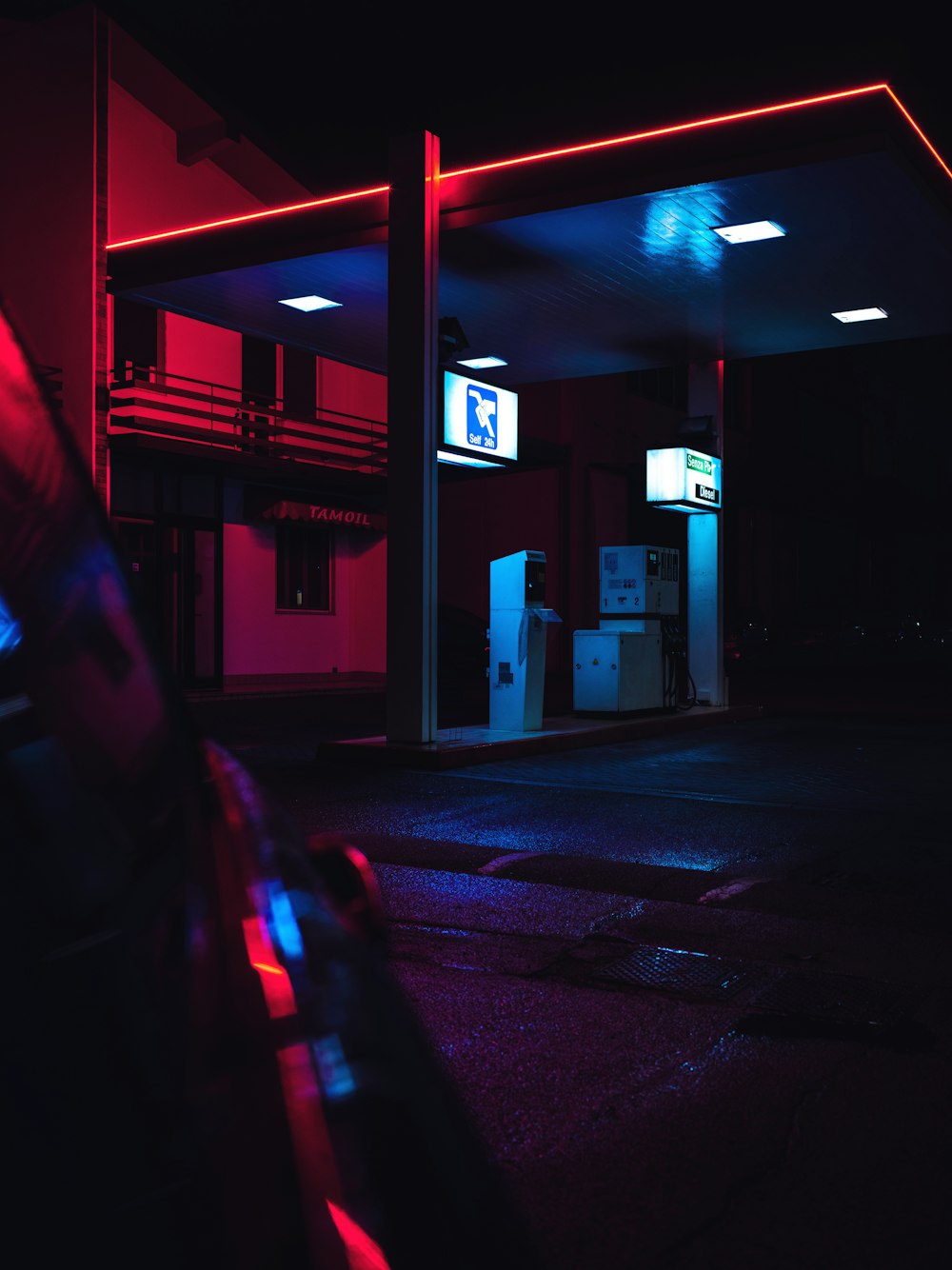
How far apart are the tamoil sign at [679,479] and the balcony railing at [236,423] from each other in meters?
6.01

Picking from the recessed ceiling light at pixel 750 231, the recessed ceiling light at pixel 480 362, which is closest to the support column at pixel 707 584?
the recessed ceiling light at pixel 480 362

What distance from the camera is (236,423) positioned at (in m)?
22.0

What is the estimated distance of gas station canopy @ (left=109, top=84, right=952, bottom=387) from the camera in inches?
411

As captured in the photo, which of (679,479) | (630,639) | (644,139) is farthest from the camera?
(630,639)

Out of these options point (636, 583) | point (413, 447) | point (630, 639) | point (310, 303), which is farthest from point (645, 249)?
point (630, 639)

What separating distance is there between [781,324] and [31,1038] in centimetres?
1620

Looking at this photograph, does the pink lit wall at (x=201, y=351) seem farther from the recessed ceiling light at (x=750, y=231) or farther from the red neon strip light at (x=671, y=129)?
the recessed ceiling light at (x=750, y=231)

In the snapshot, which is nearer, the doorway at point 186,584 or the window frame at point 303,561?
the doorway at point 186,584

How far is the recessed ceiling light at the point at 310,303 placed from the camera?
14852 mm

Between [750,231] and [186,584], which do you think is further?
[186,584]

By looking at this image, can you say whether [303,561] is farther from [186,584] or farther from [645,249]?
[645,249]

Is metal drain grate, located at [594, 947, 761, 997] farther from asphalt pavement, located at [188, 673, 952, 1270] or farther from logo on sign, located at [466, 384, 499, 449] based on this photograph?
logo on sign, located at [466, 384, 499, 449]

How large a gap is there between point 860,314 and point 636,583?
178 inches

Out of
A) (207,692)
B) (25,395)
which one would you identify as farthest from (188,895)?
(207,692)
